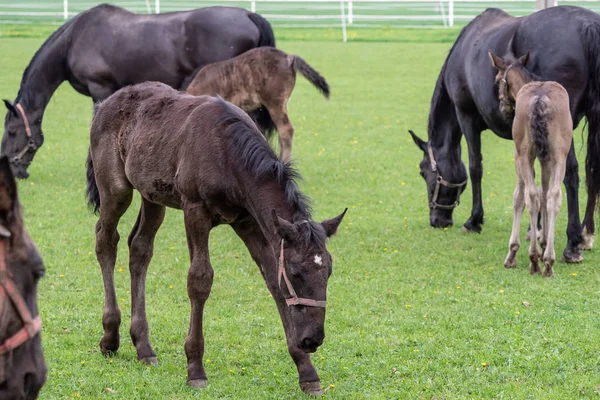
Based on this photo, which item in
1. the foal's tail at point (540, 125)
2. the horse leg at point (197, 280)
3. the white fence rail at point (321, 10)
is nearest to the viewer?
the horse leg at point (197, 280)

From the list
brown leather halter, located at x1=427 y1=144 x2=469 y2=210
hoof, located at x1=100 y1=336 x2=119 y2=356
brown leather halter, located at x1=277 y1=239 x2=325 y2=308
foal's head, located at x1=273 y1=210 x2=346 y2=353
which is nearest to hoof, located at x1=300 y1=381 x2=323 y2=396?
foal's head, located at x1=273 y1=210 x2=346 y2=353

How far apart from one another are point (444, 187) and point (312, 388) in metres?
5.67

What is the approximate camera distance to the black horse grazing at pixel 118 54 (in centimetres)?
1279

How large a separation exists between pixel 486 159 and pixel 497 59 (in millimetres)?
6430

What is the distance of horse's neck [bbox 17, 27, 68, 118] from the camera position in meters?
13.0

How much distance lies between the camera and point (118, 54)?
12.8 metres

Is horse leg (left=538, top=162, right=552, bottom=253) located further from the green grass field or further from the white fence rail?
the white fence rail

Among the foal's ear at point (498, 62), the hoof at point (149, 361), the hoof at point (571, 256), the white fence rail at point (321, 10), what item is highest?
the foal's ear at point (498, 62)

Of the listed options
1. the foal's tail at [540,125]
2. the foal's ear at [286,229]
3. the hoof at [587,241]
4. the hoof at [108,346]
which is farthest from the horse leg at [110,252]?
the hoof at [587,241]

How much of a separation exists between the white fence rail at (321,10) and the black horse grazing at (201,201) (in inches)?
1000

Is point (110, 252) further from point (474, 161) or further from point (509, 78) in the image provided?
point (474, 161)

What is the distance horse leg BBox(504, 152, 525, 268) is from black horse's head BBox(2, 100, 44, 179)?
24.3 ft

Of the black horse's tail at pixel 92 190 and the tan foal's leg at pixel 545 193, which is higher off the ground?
the black horse's tail at pixel 92 190

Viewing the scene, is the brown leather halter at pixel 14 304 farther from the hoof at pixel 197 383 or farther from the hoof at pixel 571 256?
the hoof at pixel 571 256
